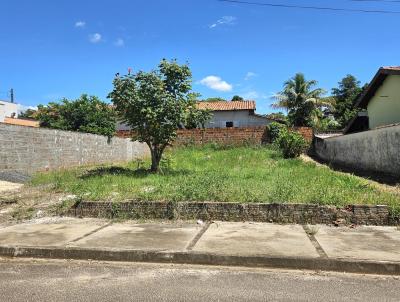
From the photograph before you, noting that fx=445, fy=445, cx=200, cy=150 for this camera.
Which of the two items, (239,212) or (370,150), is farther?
(370,150)

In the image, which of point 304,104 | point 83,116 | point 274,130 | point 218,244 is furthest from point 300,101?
point 218,244

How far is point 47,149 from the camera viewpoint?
49.7 feet

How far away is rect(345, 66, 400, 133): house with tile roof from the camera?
61.1 ft

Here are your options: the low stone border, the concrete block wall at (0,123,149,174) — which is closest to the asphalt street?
the low stone border

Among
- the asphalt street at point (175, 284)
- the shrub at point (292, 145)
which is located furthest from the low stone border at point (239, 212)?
the shrub at point (292, 145)

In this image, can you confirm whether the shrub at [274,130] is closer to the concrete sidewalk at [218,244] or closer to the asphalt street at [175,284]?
the concrete sidewalk at [218,244]

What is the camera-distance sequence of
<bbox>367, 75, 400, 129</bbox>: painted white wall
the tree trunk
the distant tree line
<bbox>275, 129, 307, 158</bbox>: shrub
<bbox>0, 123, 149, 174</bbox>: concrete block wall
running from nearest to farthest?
1. <bbox>0, 123, 149, 174</bbox>: concrete block wall
2. the tree trunk
3. <bbox>367, 75, 400, 129</bbox>: painted white wall
4. <bbox>275, 129, 307, 158</bbox>: shrub
5. the distant tree line

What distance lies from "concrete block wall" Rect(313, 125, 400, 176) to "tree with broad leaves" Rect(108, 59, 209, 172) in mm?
6170

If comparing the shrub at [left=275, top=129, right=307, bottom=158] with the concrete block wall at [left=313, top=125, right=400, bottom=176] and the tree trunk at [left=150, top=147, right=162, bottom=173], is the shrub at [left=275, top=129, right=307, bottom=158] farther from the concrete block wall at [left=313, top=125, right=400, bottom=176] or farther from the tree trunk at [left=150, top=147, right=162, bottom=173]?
the tree trunk at [left=150, top=147, right=162, bottom=173]

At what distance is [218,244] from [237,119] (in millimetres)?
38796

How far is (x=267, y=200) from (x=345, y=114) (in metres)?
39.2

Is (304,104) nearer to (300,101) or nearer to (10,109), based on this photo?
(300,101)

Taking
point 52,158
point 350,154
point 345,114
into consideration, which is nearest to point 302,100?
point 345,114

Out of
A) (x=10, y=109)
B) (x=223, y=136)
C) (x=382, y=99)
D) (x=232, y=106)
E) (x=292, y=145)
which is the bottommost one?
(x=292, y=145)
